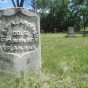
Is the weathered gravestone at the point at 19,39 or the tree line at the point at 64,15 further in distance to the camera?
the tree line at the point at 64,15

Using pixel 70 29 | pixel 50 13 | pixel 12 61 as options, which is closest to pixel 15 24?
pixel 12 61

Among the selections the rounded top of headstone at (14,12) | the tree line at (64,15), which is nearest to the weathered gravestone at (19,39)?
the rounded top of headstone at (14,12)

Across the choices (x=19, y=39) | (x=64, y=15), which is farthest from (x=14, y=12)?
(x=64, y=15)

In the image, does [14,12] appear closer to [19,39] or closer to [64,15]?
[19,39]

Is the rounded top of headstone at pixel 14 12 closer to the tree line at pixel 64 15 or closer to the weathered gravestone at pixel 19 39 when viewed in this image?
the weathered gravestone at pixel 19 39

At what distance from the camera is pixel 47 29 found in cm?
5088

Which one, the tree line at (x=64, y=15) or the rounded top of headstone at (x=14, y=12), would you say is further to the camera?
the tree line at (x=64, y=15)

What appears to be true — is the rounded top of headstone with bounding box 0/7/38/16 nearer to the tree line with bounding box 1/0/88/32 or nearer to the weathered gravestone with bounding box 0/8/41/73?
the weathered gravestone with bounding box 0/8/41/73

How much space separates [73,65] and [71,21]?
4501 centimetres

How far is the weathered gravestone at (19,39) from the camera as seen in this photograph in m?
7.56

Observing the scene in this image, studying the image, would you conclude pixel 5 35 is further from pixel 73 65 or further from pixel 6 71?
pixel 73 65

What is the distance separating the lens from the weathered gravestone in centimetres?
756

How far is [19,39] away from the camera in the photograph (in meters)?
7.64

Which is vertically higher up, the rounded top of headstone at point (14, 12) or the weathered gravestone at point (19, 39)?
the rounded top of headstone at point (14, 12)
